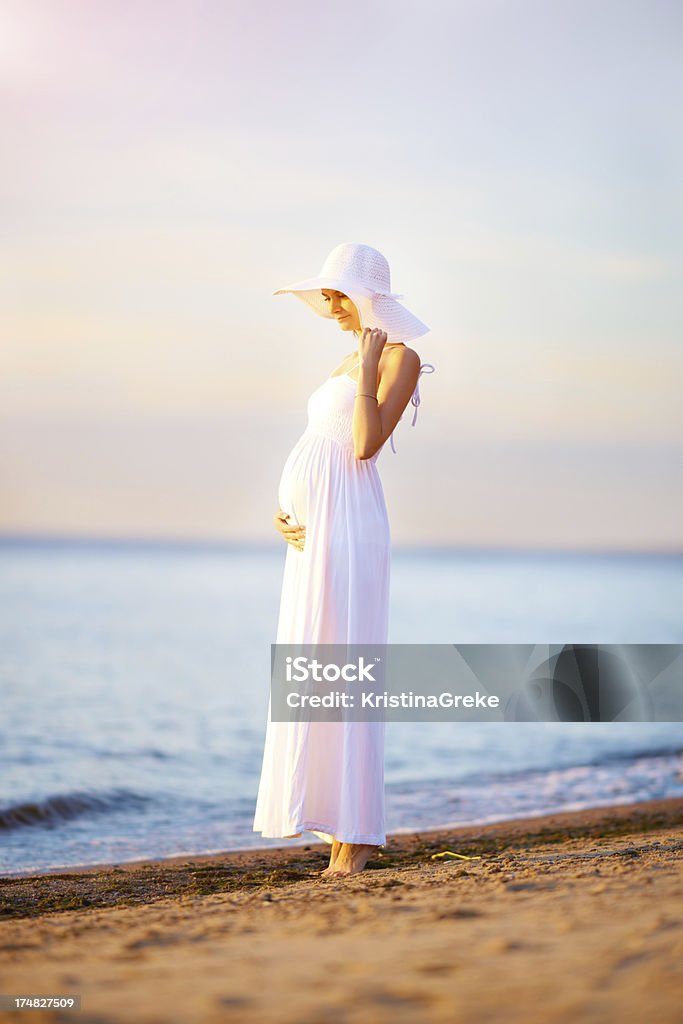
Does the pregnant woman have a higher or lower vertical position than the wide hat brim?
lower

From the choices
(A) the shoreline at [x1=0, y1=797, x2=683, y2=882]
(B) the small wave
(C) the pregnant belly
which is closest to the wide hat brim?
(C) the pregnant belly

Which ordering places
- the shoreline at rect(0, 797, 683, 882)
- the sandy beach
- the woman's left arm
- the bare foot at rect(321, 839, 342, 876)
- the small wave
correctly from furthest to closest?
1. the small wave
2. the shoreline at rect(0, 797, 683, 882)
3. the bare foot at rect(321, 839, 342, 876)
4. the woman's left arm
5. the sandy beach

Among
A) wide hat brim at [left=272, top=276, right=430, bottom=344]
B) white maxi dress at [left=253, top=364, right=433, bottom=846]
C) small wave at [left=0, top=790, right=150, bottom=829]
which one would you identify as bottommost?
small wave at [left=0, top=790, right=150, bottom=829]

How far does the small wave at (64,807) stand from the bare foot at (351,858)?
7.93 ft

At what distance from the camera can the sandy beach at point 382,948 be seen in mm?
1671

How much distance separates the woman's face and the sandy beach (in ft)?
5.52

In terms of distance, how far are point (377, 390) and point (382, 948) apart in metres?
1.81

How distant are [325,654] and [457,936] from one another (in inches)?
56.0

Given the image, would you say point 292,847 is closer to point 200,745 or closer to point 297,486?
point 297,486

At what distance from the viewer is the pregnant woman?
3359 millimetres

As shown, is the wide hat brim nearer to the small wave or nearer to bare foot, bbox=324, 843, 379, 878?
bare foot, bbox=324, 843, 379, 878

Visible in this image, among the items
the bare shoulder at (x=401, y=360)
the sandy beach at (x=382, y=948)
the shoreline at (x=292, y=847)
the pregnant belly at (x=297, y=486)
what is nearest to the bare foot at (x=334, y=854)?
the sandy beach at (x=382, y=948)

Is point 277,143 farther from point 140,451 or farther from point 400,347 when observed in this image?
point 140,451

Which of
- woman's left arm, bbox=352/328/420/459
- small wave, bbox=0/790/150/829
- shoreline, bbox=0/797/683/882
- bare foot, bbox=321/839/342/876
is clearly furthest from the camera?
small wave, bbox=0/790/150/829
